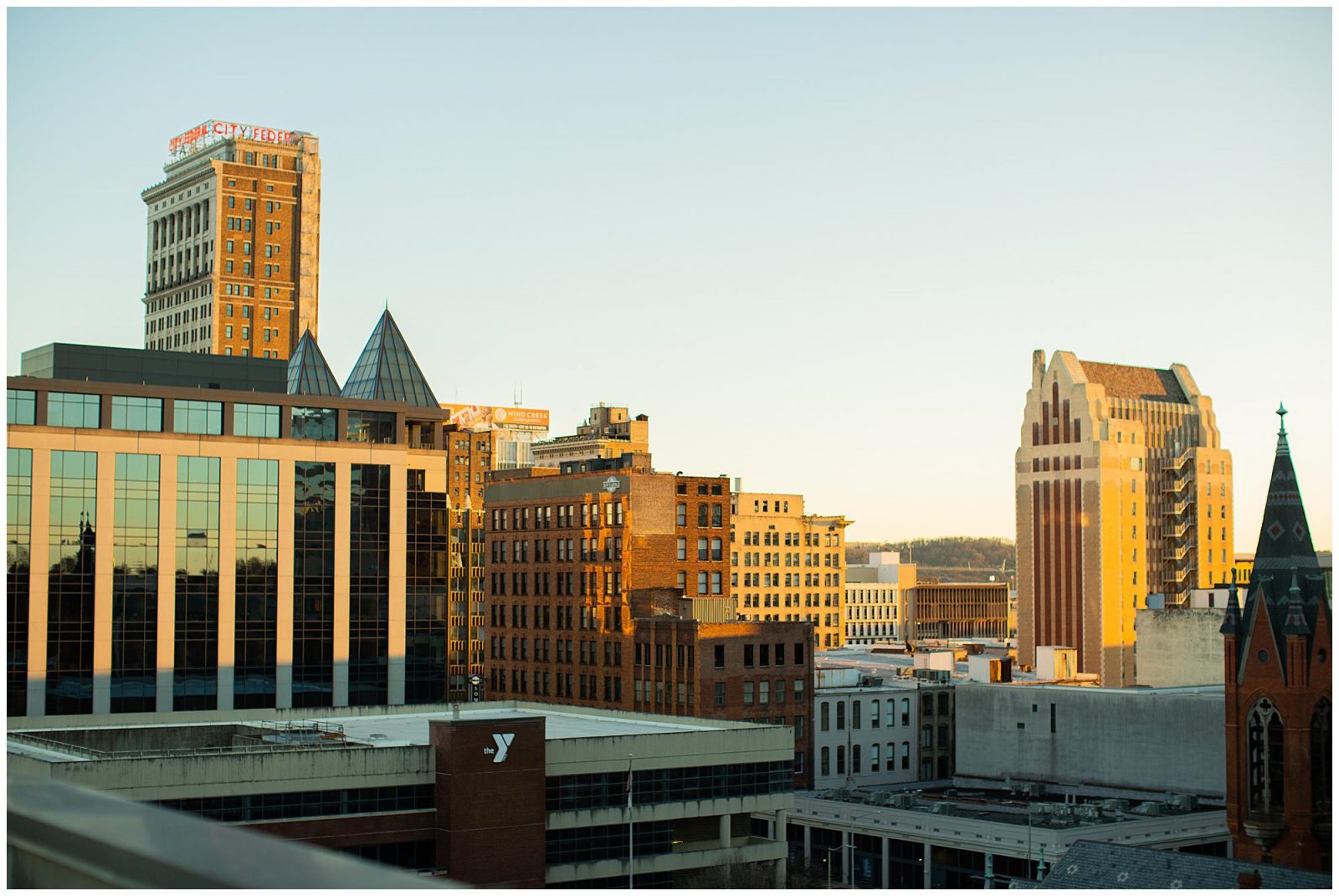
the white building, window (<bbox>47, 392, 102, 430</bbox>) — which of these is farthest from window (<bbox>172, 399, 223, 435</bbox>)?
the white building

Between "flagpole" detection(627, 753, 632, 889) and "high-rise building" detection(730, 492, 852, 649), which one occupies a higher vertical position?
"high-rise building" detection(730, 492, 852, 649)

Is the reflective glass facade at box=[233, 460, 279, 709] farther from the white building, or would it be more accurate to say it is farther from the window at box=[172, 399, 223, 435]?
the white building

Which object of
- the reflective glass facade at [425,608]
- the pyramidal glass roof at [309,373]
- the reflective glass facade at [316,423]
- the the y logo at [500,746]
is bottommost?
the the y logo at [500,746]

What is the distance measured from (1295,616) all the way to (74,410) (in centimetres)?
5851

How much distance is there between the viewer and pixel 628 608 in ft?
347

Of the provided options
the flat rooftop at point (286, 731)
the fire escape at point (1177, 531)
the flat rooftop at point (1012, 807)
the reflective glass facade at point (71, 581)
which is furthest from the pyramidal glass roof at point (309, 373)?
the fire escape at point (1177, 531)

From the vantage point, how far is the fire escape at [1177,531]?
639 ft

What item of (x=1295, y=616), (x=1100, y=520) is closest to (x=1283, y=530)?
(x=1295, y=616)

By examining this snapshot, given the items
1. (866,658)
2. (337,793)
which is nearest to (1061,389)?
(866,658)

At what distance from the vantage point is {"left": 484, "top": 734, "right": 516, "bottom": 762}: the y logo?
178ft

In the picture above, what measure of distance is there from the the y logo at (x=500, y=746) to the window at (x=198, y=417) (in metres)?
32.8

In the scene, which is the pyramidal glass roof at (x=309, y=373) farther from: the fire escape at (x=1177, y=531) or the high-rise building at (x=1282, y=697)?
the fire escape at (x=1177, y=531)

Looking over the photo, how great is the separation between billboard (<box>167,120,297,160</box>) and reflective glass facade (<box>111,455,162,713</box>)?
9663cm

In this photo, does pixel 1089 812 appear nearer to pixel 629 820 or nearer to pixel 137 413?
pixel 629 820
